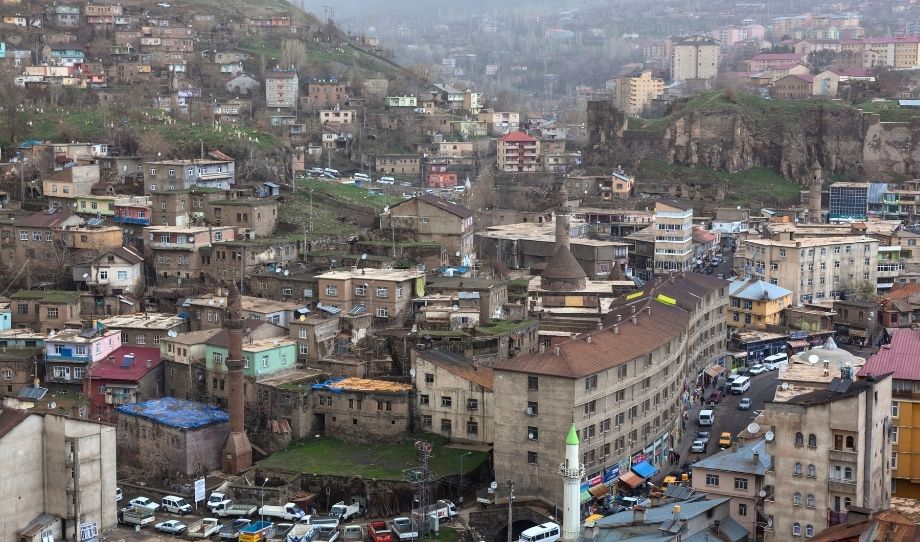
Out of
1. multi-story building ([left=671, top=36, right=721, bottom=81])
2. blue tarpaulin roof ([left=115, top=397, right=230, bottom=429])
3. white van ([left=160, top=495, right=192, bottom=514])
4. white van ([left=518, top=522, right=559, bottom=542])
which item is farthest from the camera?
multi-story building ([left=671, top=36, right=721, bottom=81])

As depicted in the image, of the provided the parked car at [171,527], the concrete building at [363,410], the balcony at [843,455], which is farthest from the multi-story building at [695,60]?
the balcony at [843,455]

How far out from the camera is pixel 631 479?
1443 inches

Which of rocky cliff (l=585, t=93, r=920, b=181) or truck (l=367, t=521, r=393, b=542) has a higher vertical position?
rocky cliff (l=585, t=93, r=920, b=181)

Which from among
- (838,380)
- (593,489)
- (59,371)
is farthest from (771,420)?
(59,371)

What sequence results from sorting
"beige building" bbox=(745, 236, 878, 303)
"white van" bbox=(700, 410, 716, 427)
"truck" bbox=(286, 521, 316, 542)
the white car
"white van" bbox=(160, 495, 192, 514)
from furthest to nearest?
"beige building" bbox=(745, 236, 878, 303), "white van" bbox=(700, 410, 716, 427), the white car, "white van" bbox=(160, 495, 192, 514), "truck" bbox=(286, 521, 316, 542)

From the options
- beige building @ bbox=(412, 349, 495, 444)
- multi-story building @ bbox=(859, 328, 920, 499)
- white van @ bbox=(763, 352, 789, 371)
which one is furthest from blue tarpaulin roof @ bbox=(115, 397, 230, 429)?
white van @ bbox=(763, 352, 789, 371)

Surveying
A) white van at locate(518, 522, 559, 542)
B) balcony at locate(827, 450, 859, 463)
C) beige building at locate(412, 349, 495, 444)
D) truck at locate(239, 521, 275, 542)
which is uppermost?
balcony at locate(827, 450, 859, 463)

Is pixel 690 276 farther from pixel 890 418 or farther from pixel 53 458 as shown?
pixel 53 458

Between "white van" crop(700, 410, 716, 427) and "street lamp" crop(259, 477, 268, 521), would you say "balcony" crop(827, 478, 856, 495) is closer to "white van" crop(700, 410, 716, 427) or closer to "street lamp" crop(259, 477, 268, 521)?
"white van" crop(700, 410, 716, 427)

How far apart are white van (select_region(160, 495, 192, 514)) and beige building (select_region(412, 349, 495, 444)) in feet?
21.5

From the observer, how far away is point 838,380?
3184 cm

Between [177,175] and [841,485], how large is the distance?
3536cm

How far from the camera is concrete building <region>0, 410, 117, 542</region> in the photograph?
113 feet

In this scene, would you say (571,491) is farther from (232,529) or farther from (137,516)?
(137,516)
